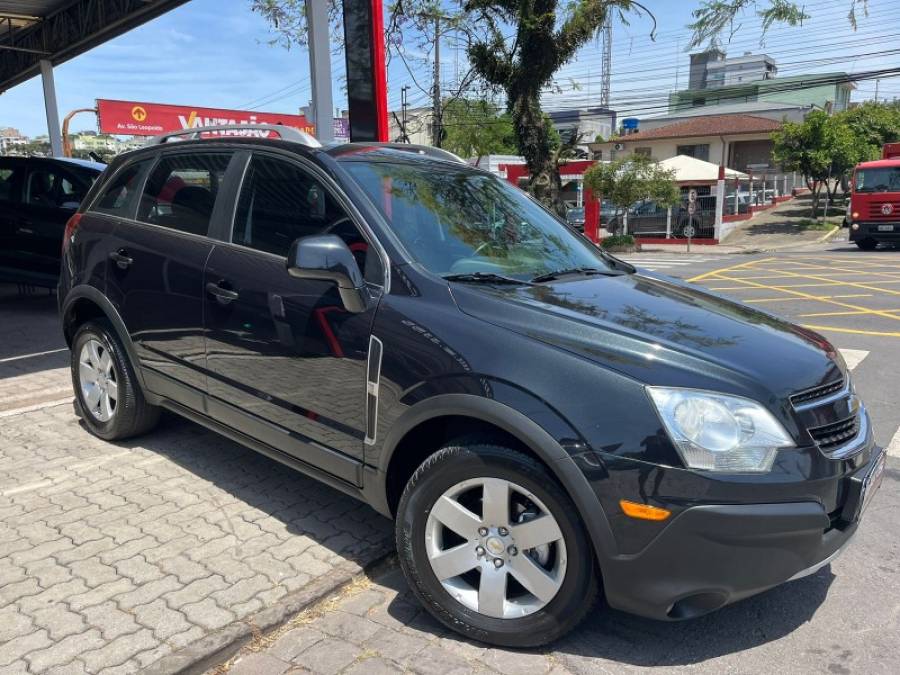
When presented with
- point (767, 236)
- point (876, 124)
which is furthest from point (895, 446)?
point (876, 124)

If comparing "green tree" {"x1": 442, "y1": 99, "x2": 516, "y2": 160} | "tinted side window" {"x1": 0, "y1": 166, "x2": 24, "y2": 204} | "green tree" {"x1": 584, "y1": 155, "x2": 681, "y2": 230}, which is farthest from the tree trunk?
"green tree" {"x1": 442, "y1": 99, "x2": 516, "y2": 160}

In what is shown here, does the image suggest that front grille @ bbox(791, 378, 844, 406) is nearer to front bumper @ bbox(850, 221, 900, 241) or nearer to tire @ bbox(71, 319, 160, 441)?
tire @ bbox(71, 319, 160, 441)

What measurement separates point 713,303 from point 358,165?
1764mm

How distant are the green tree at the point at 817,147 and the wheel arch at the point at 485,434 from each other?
29719mm

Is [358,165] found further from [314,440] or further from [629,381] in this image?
[629,381]

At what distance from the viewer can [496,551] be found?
2551 millimetres

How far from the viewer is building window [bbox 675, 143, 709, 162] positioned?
150ft

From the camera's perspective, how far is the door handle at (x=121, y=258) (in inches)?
160

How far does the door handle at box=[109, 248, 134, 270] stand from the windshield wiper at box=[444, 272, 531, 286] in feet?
7.12

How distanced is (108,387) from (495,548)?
3.00 meters

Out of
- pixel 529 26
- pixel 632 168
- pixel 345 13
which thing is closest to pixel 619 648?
pixel 345 13

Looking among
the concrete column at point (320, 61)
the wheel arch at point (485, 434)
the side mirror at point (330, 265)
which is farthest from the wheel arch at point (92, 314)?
the concrete column at point (320, 61)

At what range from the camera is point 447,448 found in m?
2.62

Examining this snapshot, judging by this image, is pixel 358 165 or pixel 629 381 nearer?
pixel 629 381
